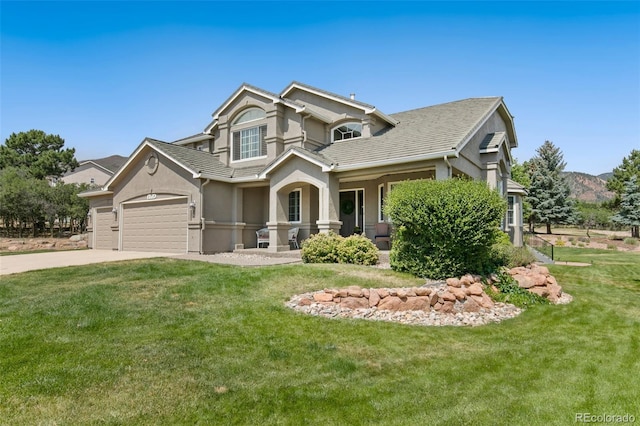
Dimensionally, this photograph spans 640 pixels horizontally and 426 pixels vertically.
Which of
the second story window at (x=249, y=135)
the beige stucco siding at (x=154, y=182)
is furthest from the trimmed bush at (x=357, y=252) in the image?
the second story window at (x=249, y=135)

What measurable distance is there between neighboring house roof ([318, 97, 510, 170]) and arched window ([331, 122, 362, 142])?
514mm

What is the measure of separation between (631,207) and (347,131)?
3139 cm

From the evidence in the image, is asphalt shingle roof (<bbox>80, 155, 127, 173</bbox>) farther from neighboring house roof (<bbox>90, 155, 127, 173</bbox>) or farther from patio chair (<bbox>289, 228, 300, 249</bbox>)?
patio chair (<bbox>289, 228, 300, 249</bbox>)

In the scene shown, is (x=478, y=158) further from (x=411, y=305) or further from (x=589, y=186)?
(x=589, y=186)

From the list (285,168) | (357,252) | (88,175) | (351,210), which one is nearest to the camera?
(357,252)

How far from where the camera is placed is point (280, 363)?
4.62 m

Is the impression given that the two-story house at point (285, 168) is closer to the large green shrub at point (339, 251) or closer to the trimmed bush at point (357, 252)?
the large green shrub at point (339, 251)

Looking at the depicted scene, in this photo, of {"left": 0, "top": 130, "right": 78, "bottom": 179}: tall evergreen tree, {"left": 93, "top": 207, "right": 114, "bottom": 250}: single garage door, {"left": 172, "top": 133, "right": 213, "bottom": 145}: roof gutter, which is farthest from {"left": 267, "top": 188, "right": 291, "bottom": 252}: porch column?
{"left": 0, "top": 130, "right": 78, "bottom": 179}: tall evergreen tree

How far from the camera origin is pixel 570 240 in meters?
29.9

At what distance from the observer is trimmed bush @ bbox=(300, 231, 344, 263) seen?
1185 cm

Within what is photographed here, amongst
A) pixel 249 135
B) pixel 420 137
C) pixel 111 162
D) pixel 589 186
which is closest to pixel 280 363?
pixel 420 137

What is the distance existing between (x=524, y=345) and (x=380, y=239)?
9222 mm

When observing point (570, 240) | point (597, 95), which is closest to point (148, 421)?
point (597, 95)

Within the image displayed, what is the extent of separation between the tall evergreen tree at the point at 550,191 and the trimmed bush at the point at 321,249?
30.4 metres
